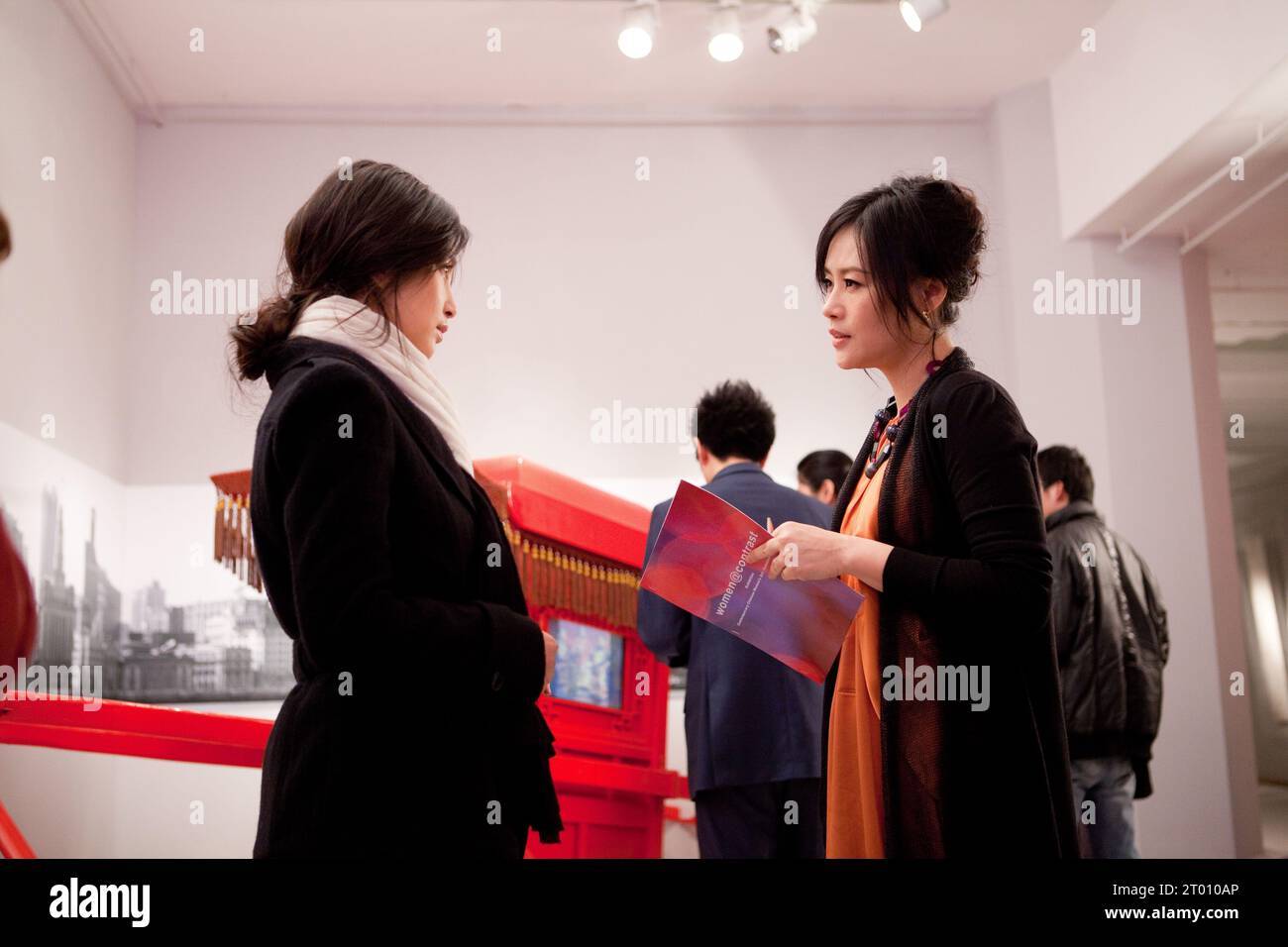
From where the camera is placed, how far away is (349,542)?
1.33m

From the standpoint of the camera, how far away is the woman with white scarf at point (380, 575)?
1.35 metres

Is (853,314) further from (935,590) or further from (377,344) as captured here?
(377,344)

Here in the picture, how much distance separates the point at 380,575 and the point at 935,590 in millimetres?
721

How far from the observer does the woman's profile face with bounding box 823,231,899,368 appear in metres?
1.65

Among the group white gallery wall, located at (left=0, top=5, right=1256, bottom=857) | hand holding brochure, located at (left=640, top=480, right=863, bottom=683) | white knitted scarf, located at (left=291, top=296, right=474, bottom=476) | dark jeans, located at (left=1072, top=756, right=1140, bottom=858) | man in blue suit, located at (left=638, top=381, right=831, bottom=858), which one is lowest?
dark jeans, located at (left=1072, top=756, right=1140, bottom=858)

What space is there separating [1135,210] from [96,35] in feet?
16.2

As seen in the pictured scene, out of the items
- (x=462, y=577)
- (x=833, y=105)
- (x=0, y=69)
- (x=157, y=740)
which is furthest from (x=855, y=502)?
(x=833, y=105)

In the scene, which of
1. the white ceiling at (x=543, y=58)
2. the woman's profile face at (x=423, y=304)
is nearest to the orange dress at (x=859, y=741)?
the woman's profile face at (x=423, y=304)

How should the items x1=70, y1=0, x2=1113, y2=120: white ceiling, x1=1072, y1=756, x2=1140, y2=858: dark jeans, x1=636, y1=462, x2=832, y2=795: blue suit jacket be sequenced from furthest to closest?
x1=70, y1=0, x2=1113, y2=120: white ceiling < x1=1072, y1=756, x2=1140, y2=858: dark jeans < x1=636, y1=462, x2=832, y2=795: blue suit jacket

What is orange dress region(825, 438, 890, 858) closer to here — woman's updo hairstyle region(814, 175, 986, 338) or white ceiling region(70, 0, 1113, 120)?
woman's updo hairstyle region(814, 175, 986, 338)

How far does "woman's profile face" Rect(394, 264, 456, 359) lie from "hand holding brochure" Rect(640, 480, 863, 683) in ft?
1.51

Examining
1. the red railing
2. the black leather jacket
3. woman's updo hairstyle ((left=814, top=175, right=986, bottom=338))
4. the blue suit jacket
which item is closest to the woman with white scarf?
woman's updo hairstyle ((left=814, top=175, right=986, bottom=338))

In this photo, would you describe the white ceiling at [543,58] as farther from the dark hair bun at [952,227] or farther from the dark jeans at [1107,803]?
the dark hair bun at [952,227]

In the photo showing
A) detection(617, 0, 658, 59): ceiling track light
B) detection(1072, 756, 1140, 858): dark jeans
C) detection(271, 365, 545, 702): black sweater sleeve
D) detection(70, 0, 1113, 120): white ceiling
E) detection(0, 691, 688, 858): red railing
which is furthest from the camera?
detection(70, 0, 1113, 120): white ceiling
